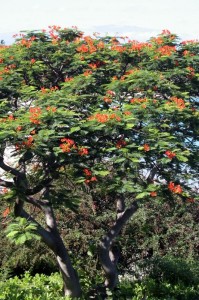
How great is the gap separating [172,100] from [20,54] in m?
3.04

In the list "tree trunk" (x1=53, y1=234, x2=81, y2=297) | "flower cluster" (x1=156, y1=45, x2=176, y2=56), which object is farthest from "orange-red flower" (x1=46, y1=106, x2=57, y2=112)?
"flower cluster" (x1=156, y1=45, x2=176, y2=56)

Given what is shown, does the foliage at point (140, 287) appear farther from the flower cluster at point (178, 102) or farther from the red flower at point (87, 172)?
the flower cluster at point (178, 102)

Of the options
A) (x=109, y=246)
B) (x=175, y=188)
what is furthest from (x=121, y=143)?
(x=109, y=246)

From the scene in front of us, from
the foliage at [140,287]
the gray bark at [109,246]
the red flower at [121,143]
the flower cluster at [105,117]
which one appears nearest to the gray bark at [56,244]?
the foliage at [140,287]

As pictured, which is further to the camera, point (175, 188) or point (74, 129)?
point (175, 188)

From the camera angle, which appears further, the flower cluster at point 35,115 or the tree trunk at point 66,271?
the tree trunk at point 66,271

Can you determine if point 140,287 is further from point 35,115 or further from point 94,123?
point 35,115

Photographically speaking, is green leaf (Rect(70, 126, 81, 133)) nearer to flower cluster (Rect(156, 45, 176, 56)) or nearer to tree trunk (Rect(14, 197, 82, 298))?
tree trunk (Rect(14, 197, 82, 298))

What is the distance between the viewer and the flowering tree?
702 cm

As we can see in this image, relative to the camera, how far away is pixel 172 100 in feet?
27.4

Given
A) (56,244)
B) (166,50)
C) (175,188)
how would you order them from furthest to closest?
(166,50) < (56,244) < (175,188)

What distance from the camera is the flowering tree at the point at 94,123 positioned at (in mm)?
7023

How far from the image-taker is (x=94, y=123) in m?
7.21

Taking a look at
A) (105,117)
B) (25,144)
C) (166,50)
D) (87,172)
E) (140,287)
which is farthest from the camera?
(140,287)
